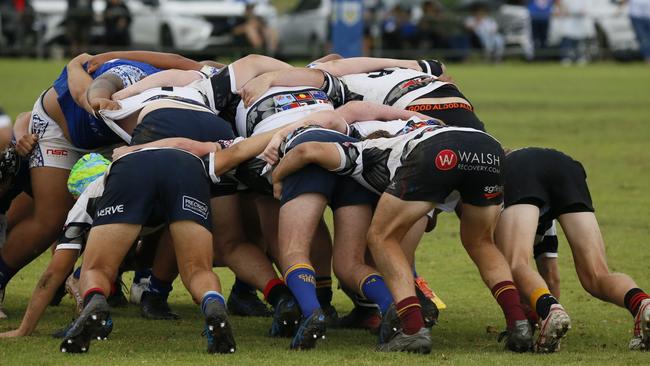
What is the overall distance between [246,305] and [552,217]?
1993 mm

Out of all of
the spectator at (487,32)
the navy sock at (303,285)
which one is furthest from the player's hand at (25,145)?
the spectator at (487,32)

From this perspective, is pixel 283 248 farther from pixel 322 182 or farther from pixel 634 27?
pixel 634 27

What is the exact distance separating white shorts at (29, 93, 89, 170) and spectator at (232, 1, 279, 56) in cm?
2097

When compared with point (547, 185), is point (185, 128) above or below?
above

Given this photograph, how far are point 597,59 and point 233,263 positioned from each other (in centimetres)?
2653

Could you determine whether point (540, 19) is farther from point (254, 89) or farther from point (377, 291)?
point (377, 291)

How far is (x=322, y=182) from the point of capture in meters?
6.95

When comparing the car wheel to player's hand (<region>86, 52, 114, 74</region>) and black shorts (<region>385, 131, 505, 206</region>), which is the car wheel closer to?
player's hand (<region>86, 52, 114, 74</region>)

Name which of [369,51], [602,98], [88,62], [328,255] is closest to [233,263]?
[328,255]

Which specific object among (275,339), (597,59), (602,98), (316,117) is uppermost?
(316,117)

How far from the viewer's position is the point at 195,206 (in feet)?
22.0

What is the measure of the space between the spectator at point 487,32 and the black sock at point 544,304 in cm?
2503

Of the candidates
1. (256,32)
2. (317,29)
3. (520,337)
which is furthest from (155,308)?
(317,29)

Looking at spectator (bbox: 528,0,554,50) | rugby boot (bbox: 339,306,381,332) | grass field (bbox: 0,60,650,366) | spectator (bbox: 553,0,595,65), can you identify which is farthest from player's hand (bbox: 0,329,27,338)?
spectator (bbox: 528,0,554,50)
